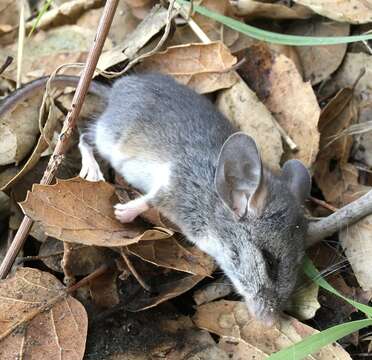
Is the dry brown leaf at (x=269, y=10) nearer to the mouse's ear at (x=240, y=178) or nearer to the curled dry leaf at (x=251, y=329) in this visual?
the mouse's ear at (x=240, y=178)

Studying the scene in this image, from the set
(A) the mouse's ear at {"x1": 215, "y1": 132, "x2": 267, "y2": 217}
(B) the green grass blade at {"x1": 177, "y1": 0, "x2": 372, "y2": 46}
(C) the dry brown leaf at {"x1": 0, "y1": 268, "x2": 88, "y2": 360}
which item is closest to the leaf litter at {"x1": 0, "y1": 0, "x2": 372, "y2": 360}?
(C) the dry brown leaf at {"x1": 0, "y1": 268, "x2": 88, "y2": 360}

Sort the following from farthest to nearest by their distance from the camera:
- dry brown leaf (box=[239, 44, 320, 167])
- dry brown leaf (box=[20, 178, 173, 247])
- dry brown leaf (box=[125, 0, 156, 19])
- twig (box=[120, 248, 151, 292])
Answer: dry brown leaf (box=[125, 0, 156, 19]), dry brown leaf (box=[239, 44, 320, 167]), twig (box=[120, 248, 151, 292]), dry brown leaf (box=[20, 178, 173, 247])

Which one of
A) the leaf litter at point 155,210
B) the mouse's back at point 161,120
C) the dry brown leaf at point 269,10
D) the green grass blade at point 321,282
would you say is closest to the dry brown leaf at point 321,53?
the leaf litter at point 155,210

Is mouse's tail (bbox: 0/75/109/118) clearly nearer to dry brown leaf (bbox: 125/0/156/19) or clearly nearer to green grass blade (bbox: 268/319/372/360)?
dry brown leaf (bbox: 125/0/156/19)

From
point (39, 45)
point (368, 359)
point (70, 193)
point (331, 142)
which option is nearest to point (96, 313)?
point (70, 193)

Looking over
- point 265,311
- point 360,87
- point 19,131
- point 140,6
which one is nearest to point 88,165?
point 19,131

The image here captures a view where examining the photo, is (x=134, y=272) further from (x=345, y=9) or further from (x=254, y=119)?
(x=345, y=9)

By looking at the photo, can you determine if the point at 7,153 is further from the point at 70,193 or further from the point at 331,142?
the point at 331,142
